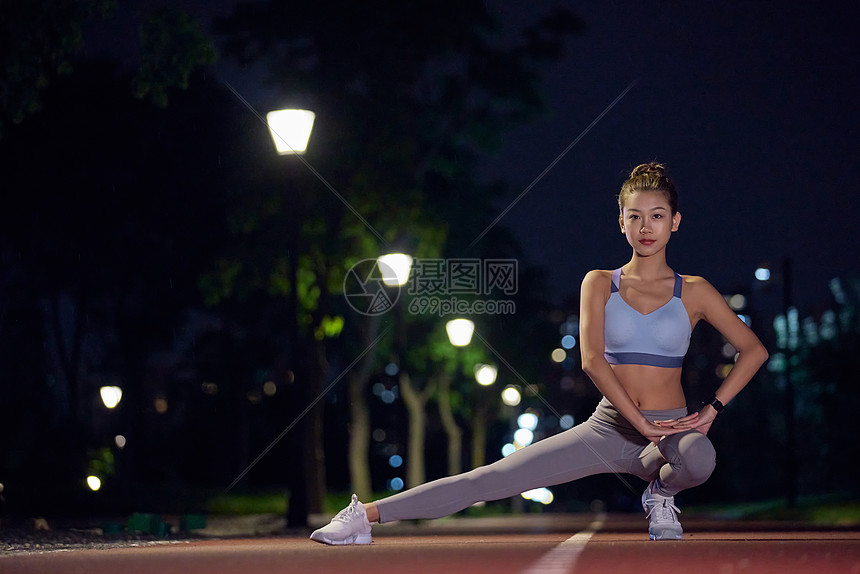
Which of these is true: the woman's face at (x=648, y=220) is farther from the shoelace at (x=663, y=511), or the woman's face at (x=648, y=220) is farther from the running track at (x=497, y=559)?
the running track at (x=497, y=559)

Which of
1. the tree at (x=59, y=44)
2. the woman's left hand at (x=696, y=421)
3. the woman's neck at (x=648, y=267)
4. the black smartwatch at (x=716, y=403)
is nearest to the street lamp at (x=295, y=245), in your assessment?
the tree at (x=59, y=44)

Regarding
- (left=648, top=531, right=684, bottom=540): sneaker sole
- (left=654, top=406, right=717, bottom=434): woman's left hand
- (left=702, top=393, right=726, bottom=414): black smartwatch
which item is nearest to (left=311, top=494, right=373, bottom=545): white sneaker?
(left=648, top=531, right=684, bottom=540): sneaker sole

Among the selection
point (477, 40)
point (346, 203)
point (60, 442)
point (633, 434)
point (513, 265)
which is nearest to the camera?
point (633, 434)

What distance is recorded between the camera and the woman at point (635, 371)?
280 inches

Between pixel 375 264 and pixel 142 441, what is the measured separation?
38118 mm

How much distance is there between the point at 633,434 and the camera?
23.6ft

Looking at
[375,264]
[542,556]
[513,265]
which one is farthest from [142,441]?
[542,556]

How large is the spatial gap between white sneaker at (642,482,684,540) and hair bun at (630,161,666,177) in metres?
1.76

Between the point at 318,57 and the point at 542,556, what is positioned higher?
the point at 318,57

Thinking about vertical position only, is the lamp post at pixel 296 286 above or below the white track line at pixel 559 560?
above

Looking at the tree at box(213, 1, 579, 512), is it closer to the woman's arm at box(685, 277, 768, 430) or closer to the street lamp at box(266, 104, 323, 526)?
the street lamp at box(266, 104, 323, 526)

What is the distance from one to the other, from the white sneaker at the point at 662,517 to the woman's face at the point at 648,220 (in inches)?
54.1

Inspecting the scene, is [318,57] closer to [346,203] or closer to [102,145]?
[346,203]

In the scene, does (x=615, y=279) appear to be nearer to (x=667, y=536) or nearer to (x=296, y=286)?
(x=667, y=536)
